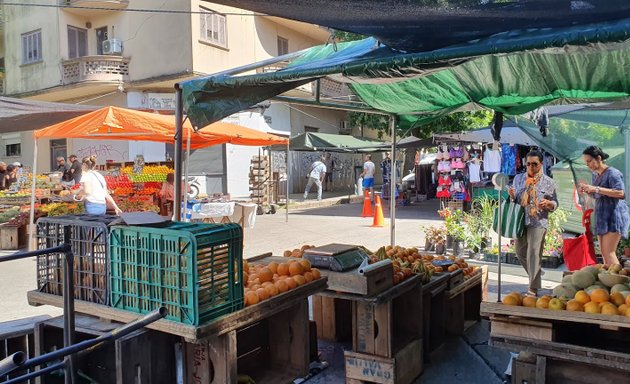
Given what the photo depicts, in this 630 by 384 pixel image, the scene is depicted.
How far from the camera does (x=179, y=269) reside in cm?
276

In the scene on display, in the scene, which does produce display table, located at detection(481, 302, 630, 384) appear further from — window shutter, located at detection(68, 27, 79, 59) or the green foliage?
window shutter, located at detection(68, 27, 79, 59)

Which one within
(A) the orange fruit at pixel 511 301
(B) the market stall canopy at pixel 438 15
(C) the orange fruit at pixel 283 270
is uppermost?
(B) the market stall canopy at pixel 438 15

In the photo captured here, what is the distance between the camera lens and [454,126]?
18859mm

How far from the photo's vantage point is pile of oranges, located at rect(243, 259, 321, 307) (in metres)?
3.41

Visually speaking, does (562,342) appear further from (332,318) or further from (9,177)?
(9,177)

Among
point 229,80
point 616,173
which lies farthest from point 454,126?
point 229,80

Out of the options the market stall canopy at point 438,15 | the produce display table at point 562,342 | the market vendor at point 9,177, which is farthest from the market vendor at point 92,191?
the produce display table at point 562,342

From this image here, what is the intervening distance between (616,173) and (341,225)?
9086 millimetres

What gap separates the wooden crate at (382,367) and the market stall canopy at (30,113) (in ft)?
28.5

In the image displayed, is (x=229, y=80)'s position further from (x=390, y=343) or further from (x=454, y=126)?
(x=454, y=126)

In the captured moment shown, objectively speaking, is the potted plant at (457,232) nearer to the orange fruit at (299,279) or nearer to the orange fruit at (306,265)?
the orange fruit at (306,265)

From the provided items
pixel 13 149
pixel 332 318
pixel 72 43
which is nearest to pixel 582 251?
pixel 332 318

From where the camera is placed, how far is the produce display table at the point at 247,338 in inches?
116

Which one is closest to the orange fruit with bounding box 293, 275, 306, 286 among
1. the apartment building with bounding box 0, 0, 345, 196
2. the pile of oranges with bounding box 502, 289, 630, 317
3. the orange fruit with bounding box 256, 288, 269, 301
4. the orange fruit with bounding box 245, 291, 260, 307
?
the orange fruit with bounding box 256, 288, 269, 301
